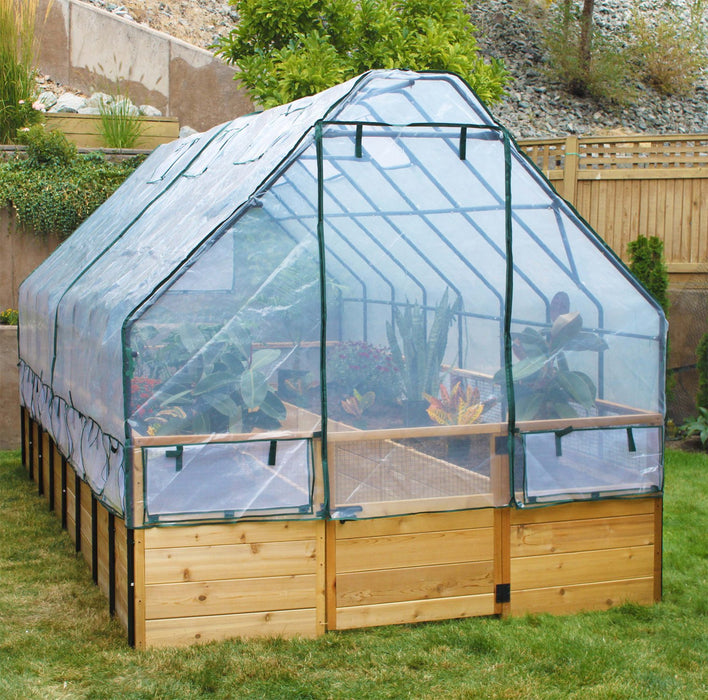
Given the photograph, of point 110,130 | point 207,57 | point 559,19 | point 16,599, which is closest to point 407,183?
point 16,599

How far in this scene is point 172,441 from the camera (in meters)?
4.02

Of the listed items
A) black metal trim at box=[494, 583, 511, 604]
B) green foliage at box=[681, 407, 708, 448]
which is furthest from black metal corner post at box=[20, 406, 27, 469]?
green foliage at box=[681, 407, 708, 448]

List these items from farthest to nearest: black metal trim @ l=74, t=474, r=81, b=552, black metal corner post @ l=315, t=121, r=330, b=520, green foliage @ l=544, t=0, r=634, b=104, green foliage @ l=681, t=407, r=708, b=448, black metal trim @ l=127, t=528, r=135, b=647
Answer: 1. green foliage @ l=544, t=0, r=634, b=104
2. green foliage @ l=681, t=407, r=708, b=448
3. black metal trim @ l=74, t=474, r=81, b=552
4. black metal corner post @ l=315, t=121, r=330, b=520
5. black metal trim @ l=127, t=528, r=135, b=647

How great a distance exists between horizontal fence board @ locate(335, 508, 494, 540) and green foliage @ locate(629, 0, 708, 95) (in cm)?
1703

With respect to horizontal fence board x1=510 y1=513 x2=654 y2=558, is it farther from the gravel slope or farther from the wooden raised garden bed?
the gravel slope

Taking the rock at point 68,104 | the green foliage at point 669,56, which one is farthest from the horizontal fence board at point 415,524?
the green foliage at point 669,56

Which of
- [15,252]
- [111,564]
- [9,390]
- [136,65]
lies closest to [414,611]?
[111,564]

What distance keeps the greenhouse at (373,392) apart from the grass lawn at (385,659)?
14 cm

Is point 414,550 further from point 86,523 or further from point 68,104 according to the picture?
point 68,104

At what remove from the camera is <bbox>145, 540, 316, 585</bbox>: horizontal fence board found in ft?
13.3

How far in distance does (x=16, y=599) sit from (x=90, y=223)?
11.9 feet

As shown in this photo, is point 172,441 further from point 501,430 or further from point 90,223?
point 90,223

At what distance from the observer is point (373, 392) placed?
4336mm

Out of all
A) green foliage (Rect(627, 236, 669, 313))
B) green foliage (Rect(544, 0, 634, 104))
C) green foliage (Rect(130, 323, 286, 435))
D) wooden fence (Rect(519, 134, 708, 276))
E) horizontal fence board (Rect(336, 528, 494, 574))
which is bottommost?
horizontal fence board (Rect(336, 528, 494, 574))
